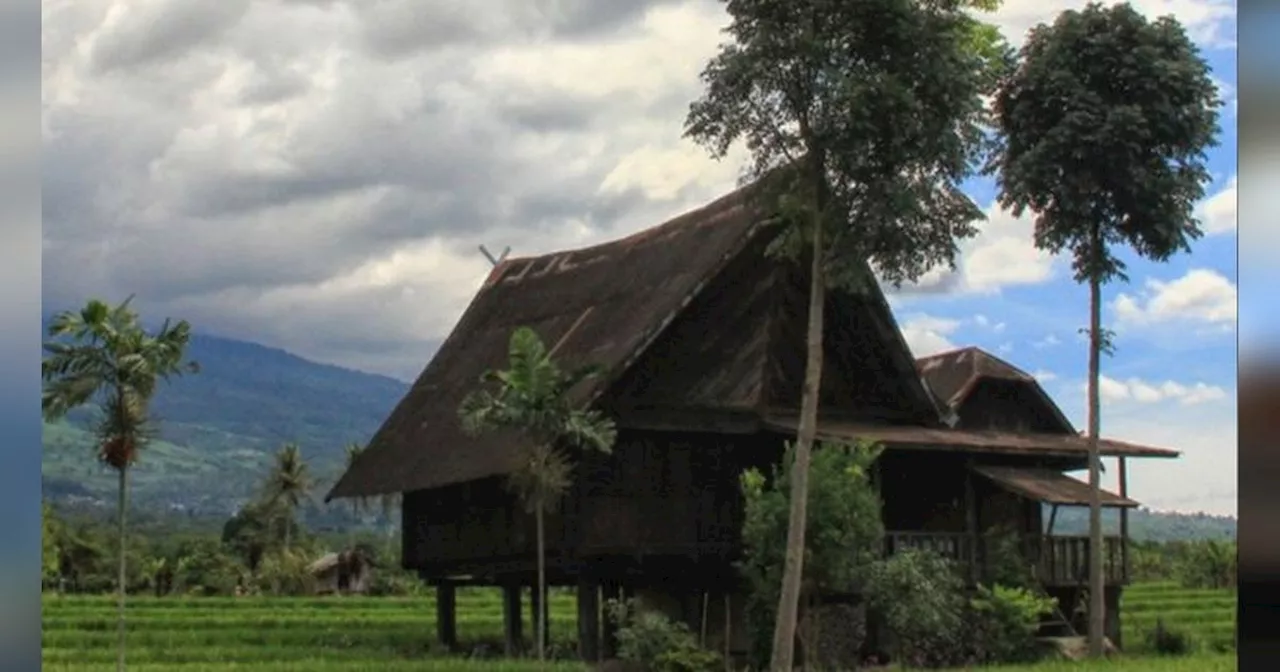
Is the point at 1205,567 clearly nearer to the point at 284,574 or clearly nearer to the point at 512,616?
the point at 512,616

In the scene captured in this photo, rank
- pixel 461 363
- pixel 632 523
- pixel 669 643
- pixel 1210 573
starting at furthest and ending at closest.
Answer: pixel 1210 573, pixel 461 363, pixel 632 523, pixel 669 643

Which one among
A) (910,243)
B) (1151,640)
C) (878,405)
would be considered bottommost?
(1151,640)

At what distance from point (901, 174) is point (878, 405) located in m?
2.15

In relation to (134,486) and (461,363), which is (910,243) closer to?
(461,363)

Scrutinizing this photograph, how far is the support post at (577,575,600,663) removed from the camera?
12.3 m

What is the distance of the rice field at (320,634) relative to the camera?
34.6 feet

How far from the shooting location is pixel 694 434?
12000 millimetres

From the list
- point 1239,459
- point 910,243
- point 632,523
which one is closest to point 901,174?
point 910,243

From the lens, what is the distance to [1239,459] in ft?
7.11

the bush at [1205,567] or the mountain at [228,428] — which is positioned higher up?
the mountain at [228,428]

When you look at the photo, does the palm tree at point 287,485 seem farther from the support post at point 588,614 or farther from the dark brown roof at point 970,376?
the dark brown roof at point 970,376

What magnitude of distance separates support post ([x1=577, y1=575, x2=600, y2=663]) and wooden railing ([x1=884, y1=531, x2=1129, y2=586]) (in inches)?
80.8

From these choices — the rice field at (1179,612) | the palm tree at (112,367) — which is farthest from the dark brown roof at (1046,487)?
the palm tree at (112,367)

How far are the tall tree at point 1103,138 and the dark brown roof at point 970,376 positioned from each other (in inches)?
57.1
